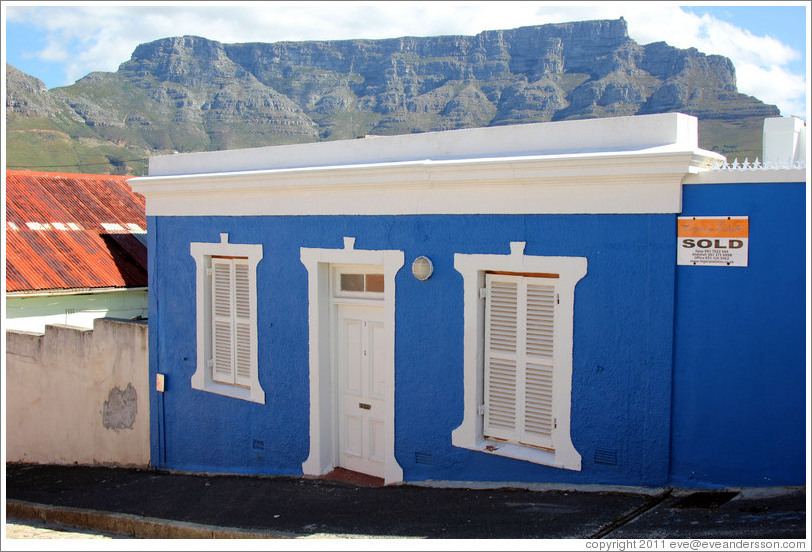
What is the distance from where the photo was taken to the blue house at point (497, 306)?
610 cm

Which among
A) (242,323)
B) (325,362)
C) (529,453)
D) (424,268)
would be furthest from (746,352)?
(242,323)

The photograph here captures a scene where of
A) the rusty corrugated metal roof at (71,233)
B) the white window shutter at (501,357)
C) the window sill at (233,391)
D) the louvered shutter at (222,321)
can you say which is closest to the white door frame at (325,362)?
the window sill at (233,391)

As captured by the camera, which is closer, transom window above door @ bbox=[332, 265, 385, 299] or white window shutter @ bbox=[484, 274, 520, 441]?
white window shutter @ bbox=[484, 274, 520, 441]

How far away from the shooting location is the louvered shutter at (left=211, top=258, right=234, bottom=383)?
9.45 meters

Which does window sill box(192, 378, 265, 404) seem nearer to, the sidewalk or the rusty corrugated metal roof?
the sidewalk

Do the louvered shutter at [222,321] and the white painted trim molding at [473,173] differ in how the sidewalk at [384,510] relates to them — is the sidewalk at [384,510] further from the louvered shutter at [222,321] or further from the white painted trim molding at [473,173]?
the white painted trim molding at [473,173]

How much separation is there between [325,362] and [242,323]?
4.54 ft

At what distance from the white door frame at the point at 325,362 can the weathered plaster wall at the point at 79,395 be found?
3129 mm

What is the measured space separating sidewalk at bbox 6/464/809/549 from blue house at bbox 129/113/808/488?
0.99ft

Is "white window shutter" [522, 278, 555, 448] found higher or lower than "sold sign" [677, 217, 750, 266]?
lower

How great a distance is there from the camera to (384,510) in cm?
695

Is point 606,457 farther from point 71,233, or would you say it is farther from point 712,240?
point 71,233

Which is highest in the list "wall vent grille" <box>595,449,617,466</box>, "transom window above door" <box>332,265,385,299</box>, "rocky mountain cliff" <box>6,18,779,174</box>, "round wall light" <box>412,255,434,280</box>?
"rocky mountain cliff" <box>6,18,779,174</box>

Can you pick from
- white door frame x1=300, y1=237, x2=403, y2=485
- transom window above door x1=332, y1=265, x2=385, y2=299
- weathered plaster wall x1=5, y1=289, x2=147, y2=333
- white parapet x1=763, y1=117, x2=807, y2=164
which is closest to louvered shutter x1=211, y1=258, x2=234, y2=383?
white door frame x1=300, y1=237, x2=403, y2=485
